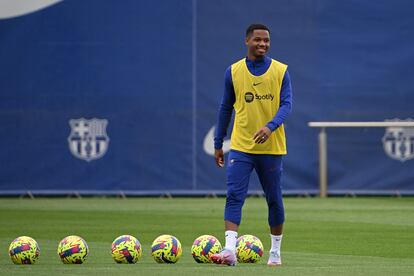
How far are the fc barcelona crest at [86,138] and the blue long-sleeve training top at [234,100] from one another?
1412 centimetres

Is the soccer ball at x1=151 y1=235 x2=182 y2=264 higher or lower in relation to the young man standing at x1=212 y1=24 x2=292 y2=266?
lower

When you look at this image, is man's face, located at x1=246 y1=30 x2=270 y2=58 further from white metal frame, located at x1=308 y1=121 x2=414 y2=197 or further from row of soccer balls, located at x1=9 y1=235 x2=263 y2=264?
white metal frame, located at x1=308 y1=121 x2=414 y2=197

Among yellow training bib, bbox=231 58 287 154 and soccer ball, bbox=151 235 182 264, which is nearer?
yellow training bib, bbox=231 58 287 154

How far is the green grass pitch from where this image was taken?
1109 cm

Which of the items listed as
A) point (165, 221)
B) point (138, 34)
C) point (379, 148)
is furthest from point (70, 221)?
point (379, 148)

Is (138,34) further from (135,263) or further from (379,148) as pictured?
(135,263)

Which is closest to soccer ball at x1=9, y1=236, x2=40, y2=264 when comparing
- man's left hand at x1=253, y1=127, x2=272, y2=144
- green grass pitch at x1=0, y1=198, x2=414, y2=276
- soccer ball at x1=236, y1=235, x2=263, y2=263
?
green grass pitch at x1=0, y1=198, x2=414, y2=276

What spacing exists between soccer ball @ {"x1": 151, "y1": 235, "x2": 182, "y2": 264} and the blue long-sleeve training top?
102 cm

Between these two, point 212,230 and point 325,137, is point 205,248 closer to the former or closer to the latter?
point 212,230

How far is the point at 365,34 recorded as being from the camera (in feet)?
85.4

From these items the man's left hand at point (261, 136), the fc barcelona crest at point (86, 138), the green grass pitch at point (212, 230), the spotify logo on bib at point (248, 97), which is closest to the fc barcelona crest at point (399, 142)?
the green grass pitch at point (212, 230)

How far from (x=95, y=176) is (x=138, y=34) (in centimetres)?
318

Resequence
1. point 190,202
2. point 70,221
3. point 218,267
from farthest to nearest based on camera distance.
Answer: point 190,202 < point 70,221 < point 218,267

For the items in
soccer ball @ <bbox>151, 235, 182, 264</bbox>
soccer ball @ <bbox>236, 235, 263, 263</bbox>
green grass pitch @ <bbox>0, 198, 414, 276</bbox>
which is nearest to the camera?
green grass pitch @ <bbox>0, 198, 414, 276</bbox>
